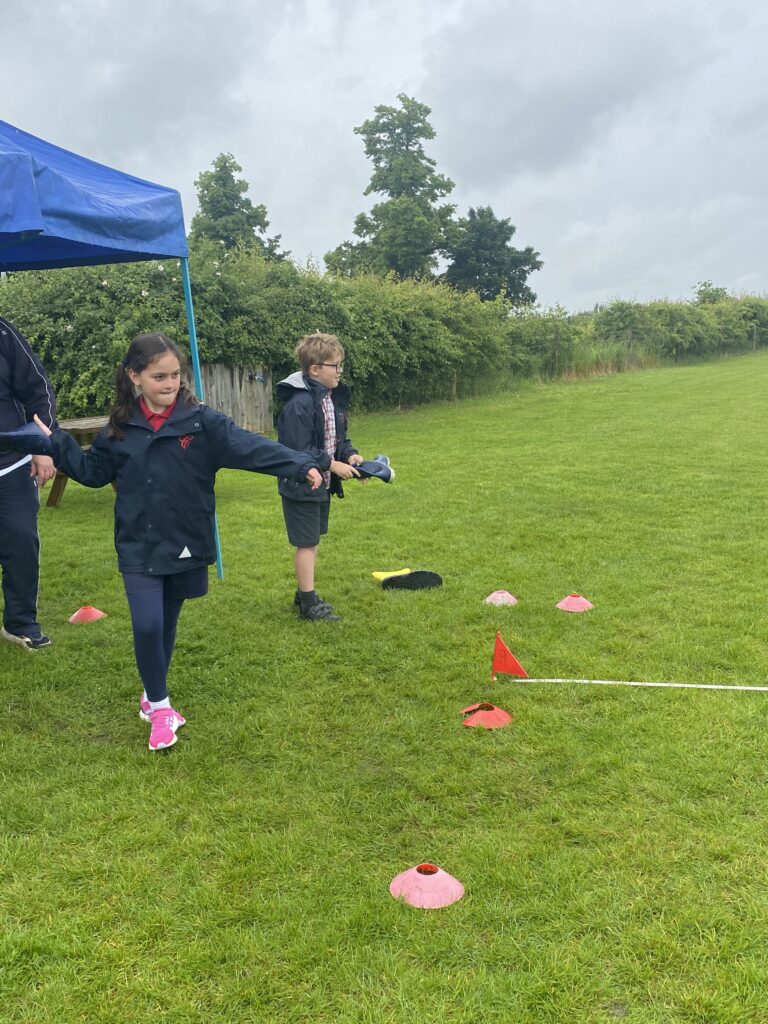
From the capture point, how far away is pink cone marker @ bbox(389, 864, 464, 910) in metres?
2.49

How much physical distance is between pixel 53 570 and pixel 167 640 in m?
3.14

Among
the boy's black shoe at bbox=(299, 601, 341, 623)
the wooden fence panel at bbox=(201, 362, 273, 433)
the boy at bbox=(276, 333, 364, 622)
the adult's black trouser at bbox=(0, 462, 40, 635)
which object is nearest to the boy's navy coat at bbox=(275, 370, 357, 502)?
the boy at bbox=(276, 333, 364, 622)

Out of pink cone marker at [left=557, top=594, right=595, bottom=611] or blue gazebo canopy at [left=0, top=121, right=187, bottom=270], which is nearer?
Answer: blue gazebo canopy at [left=0, top=121, right=187, bottom=270]

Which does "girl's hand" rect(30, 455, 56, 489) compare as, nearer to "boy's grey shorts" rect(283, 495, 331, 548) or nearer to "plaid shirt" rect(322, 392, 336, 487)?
"boy's grey shorts" rect(283, 495, 331, 548)

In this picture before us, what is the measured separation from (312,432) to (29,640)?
6.87 ft

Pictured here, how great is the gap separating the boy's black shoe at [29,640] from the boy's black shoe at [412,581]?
230 centimetres

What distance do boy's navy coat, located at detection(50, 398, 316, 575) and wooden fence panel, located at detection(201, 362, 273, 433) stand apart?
36.8ft

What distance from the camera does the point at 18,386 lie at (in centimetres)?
435

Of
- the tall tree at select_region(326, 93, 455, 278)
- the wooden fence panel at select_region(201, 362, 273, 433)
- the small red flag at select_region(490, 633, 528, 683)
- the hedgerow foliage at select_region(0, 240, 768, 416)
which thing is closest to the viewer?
the small red flag at select_region(490, 633, 528, 683)

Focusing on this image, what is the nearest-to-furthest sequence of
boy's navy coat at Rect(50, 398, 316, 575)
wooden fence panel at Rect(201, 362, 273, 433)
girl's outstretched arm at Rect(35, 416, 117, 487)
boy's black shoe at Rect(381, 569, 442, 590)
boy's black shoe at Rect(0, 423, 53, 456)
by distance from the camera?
1. boy's black shoe at Rect(0, 423, 53, 456)
2. girl's outstretched arm at Rect(35, 416, 117, 487)
3. boy's navy coat at Rect(50, 398, 316, 575)
4. boy's black shoe at Rect(381, 569, 442, 590)
5. wooden fence panel at Rect(201, 362, 273, 433)

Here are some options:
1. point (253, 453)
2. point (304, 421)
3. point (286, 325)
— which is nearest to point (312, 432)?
point (304, 421)

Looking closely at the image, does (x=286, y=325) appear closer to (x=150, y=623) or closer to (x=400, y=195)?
(x=150, y=623)

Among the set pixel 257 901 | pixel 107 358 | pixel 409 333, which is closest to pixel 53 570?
pixel 257 901

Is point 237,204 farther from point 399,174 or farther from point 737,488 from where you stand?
point 737,488
